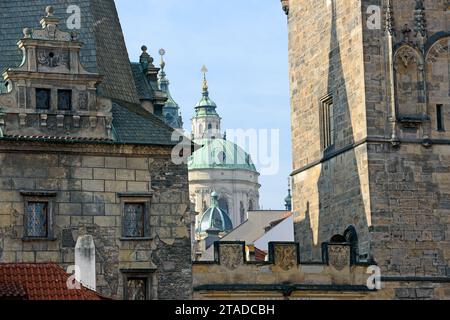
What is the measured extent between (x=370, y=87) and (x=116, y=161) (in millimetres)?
7713

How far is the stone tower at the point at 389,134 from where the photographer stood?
38.6 m

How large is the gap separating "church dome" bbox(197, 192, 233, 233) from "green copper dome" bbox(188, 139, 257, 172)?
6294mm

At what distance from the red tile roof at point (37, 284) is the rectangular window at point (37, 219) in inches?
178

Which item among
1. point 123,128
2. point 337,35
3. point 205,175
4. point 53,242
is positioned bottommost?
point 53,242

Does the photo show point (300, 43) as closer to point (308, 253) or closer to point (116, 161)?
point (308, 253)

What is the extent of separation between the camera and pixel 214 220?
137750mm

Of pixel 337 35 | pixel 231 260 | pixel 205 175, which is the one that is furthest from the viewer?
pixel 205 175

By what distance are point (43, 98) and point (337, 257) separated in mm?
8658

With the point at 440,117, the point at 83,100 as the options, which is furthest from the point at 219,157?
the point at 83,100

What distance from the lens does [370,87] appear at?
39.3 meters

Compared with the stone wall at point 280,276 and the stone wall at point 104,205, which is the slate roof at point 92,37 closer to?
the stone wall at point 104,205

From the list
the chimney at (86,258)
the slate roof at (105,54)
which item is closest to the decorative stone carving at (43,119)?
the slate roof at (105,54)

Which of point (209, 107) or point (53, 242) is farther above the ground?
point (209, 107)
